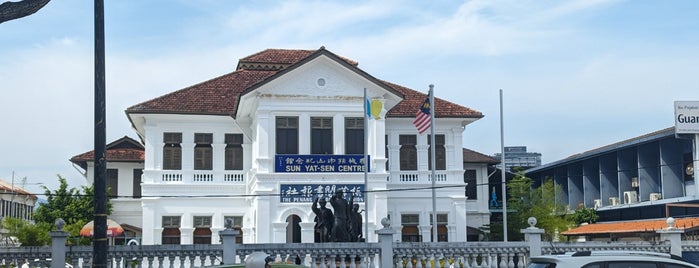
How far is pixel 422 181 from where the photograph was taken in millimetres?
37500

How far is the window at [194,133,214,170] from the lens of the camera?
1447 inches

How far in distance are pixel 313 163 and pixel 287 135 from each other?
1533 mm

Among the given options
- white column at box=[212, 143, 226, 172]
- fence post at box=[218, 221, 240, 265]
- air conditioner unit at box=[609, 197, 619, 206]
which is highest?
white column at box=[212, 143, 226, 172]

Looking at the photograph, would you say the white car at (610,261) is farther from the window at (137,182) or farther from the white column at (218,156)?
the window at (137,182)

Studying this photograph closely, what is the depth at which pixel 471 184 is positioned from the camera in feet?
139

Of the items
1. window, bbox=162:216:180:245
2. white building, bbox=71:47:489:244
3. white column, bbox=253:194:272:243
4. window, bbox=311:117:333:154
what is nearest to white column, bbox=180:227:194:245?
white building, bbox=71:47:489:244

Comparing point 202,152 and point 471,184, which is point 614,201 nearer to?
point 471,184

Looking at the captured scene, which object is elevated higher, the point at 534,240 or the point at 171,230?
the point at 171,230

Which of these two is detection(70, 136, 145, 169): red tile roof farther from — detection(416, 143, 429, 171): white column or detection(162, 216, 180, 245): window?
detection(416, 143, 429, 171): white column

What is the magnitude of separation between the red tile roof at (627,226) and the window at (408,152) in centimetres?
940

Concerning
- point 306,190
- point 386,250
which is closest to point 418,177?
point 306,190

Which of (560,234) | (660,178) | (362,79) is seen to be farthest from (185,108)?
(660,178)

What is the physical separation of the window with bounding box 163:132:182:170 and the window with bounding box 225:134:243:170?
6.62ft

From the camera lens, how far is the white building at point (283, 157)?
110ft
